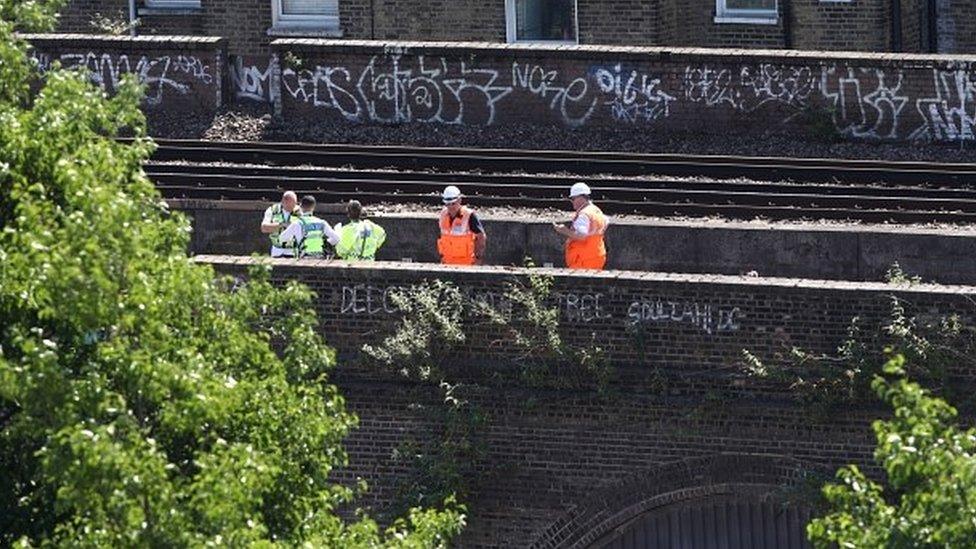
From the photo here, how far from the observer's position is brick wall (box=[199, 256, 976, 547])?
19.8 metres

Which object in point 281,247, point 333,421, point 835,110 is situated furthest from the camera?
point 835,110

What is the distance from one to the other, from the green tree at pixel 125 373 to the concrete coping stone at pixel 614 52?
13731 mm

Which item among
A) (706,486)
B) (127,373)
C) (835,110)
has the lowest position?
(706,486)

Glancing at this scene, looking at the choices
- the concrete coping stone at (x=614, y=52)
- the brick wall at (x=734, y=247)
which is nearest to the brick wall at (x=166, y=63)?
the concrete coping stone at (x=614, y=52)

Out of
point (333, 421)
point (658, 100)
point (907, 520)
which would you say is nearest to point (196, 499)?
point (333, 421)

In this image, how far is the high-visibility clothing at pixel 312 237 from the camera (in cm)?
2214

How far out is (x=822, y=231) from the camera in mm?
23234

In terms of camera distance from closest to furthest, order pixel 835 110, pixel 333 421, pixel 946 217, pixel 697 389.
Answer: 1. pixel 333 421
2. pixel 697 389
3. pixel 946 217
4. pixel 835 110

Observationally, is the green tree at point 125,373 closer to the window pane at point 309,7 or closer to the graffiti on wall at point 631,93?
the graffiti on wall at point 631,93

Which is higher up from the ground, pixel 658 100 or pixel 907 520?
pixel 658 100

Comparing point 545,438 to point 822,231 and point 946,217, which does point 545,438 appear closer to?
point 822,231

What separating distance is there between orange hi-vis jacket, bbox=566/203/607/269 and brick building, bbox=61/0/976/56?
11850mm

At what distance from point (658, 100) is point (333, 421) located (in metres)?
14.4

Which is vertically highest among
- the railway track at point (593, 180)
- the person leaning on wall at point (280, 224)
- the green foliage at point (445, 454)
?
the railway track at point (593, 180)
